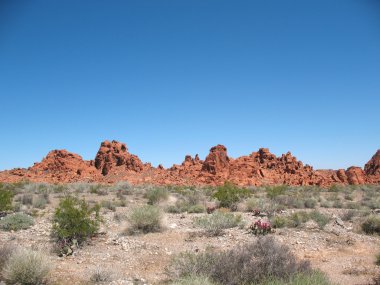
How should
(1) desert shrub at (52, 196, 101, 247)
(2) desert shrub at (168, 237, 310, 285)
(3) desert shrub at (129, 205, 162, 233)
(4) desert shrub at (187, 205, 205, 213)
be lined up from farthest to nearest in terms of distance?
(4) desert shrub at (187, 205, 205, 213), (3) desert shrub at (129, 205, 162, 233), (1) desert shrub at (52, 196, 101, 247), (2) desert shrub at (168, 237, 310, 285)

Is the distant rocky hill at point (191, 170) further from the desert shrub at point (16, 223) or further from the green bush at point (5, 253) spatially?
the green bush at point (5, 253)

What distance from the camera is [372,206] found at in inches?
810

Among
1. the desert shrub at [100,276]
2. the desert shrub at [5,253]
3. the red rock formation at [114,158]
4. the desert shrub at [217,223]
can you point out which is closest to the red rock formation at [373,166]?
Result: the red rock formation at [114,158]

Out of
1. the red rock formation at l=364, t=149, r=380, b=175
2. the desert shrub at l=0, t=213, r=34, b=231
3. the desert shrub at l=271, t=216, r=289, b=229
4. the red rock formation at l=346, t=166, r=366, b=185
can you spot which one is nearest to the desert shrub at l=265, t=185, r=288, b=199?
the desert shrub at l=271, t=216, r=289, b=229

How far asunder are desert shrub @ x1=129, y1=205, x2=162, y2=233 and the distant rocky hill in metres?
37.5

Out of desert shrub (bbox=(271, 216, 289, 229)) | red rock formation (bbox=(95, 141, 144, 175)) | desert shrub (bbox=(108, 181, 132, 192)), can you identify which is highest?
red rock formation (bbox=(95, 141, 144, 175))

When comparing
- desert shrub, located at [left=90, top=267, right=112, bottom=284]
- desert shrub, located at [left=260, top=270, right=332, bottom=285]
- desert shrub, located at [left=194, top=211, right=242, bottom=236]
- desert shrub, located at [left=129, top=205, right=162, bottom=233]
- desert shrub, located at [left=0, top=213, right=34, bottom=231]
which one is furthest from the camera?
desert shrub, located at [left=0, top=213, right=34, bottom=231]

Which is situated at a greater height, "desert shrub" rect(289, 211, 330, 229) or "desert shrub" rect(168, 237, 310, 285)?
"desert shrub" rect(289, 211, 330, 229)

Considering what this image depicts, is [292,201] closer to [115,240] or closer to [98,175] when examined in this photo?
[115,240]

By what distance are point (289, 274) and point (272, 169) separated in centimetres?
5276

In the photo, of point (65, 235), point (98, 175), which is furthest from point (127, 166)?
point (65, 235)

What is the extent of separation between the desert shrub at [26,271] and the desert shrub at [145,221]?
513 cm

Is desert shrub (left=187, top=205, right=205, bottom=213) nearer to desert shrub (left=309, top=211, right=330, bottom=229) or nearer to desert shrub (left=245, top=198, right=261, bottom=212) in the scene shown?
desert shrub (left=245, top=198, right=261, bottom=212)

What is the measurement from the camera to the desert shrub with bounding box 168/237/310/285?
669 centimetres
